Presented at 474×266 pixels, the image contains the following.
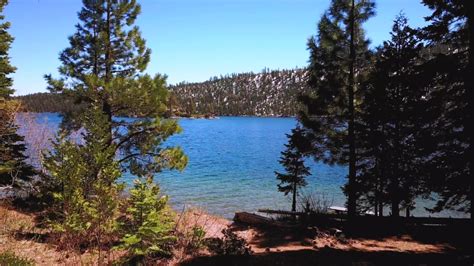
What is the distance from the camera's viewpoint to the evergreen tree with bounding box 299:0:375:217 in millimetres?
17578

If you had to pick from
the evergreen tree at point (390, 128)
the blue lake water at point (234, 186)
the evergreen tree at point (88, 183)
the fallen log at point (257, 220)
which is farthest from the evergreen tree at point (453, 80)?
the blue lake water at point (234, 186)

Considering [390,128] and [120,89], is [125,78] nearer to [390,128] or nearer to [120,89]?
[120,89]

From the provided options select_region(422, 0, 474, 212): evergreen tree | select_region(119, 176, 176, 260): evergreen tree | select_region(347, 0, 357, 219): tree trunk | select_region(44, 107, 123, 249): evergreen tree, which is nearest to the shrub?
select_region(119, 176, 176, 260): evergreen tree

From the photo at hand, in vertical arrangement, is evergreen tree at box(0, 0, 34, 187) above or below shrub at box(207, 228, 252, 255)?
above

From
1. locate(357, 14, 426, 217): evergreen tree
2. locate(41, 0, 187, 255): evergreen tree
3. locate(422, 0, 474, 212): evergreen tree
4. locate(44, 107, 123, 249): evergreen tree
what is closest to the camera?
locate(44, 107, 123, 249): evergreen tree

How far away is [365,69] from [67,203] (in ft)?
49.3

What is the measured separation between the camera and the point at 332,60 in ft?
58.8

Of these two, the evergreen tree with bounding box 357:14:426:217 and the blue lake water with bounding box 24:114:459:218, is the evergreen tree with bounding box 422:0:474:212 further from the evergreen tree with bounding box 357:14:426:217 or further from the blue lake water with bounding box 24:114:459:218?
the blue lake water with bounding box 24:114:459:218

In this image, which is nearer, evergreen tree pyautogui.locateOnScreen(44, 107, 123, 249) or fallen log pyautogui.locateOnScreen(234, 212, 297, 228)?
evergreen tree pyautogui.locateOnScreen(44, 107, 123, 249)

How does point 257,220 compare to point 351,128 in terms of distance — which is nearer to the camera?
point 257,220

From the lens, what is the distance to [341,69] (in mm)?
17797

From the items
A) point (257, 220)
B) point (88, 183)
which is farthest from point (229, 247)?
point (257, 220)

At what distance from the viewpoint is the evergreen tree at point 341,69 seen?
17578mm

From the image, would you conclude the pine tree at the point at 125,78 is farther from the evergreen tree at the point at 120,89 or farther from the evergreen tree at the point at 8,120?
the evergreen tree at the point at 8,120
